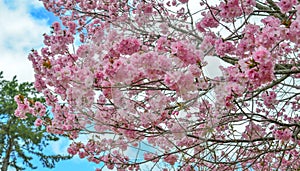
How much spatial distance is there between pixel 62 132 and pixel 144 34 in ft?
4.06

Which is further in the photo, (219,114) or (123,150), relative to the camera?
(123,150)

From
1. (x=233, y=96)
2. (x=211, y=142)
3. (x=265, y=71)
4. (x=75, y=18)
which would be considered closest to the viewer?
(x=265, y=71)

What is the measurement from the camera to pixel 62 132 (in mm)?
3457

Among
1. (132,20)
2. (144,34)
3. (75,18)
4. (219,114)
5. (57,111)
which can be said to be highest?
(75,18)

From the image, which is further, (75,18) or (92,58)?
(75,18)

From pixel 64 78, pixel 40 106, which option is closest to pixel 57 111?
pixel 40 106

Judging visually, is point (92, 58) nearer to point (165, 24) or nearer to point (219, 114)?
point (165, 24)

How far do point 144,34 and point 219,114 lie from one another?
4.64 feet

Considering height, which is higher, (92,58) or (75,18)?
(75,18)

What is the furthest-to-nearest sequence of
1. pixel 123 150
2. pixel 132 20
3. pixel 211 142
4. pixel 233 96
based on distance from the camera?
pixel 132 20
pixel 123 150
pixel 211 142
pixel 233 96

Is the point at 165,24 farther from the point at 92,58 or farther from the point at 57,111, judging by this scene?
the point at 57,111

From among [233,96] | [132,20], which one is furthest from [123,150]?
[233,96]

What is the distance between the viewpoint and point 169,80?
1946mm

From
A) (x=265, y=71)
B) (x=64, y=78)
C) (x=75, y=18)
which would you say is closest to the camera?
(x=265, y=71)
